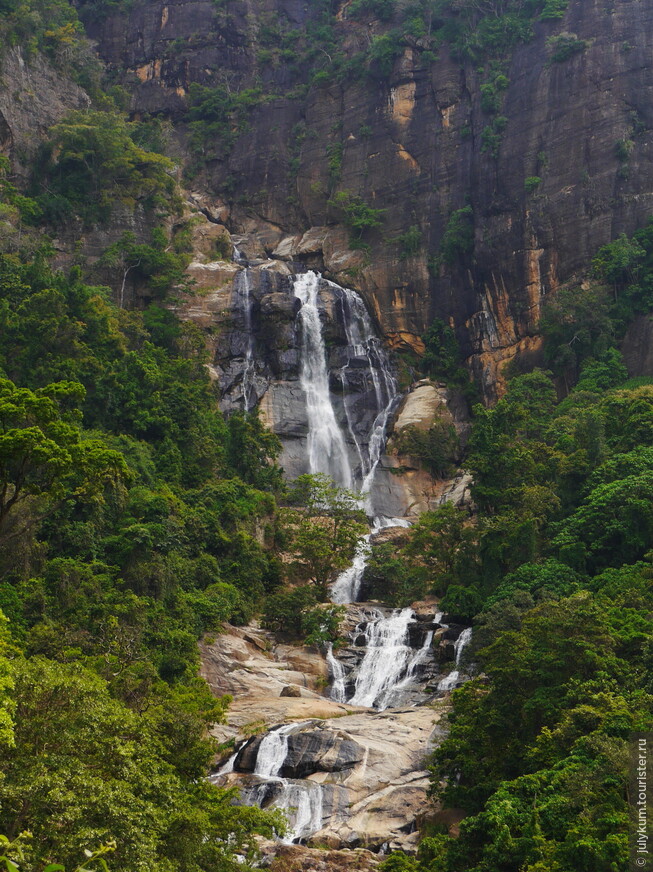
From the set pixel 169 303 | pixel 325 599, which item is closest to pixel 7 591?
pixel 325 599

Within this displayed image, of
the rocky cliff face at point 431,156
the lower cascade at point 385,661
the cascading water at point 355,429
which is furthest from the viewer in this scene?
the rocky cliff face at point 431,156

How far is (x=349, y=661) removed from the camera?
104ft

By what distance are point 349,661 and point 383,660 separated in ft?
3.68

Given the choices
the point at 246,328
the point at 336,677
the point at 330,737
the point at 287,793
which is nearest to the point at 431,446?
the point at 246,328

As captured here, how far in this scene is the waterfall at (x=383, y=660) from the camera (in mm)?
30062

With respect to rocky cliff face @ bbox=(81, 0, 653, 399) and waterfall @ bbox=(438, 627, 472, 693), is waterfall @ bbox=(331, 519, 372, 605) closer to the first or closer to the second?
waterfall @ bbox=(438, 627, 472, 693)

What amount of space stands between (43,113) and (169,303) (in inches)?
560

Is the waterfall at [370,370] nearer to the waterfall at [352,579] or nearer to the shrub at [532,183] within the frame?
the waterfall at [352,579]

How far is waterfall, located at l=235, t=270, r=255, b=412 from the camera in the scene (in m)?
47.7

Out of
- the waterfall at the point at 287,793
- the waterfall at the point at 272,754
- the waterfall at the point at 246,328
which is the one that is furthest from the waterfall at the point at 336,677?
the waterfall at the point at 246,328

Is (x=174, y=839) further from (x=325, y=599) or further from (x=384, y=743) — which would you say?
(x=325, y=599)

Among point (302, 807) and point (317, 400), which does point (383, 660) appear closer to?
point (302, 807)

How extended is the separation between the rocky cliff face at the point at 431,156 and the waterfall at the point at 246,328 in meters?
5.93

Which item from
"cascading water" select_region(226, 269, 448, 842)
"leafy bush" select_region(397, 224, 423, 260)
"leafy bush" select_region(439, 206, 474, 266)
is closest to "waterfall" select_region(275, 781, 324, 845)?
"cascading water" select_region(226, 269, 448, 842)
